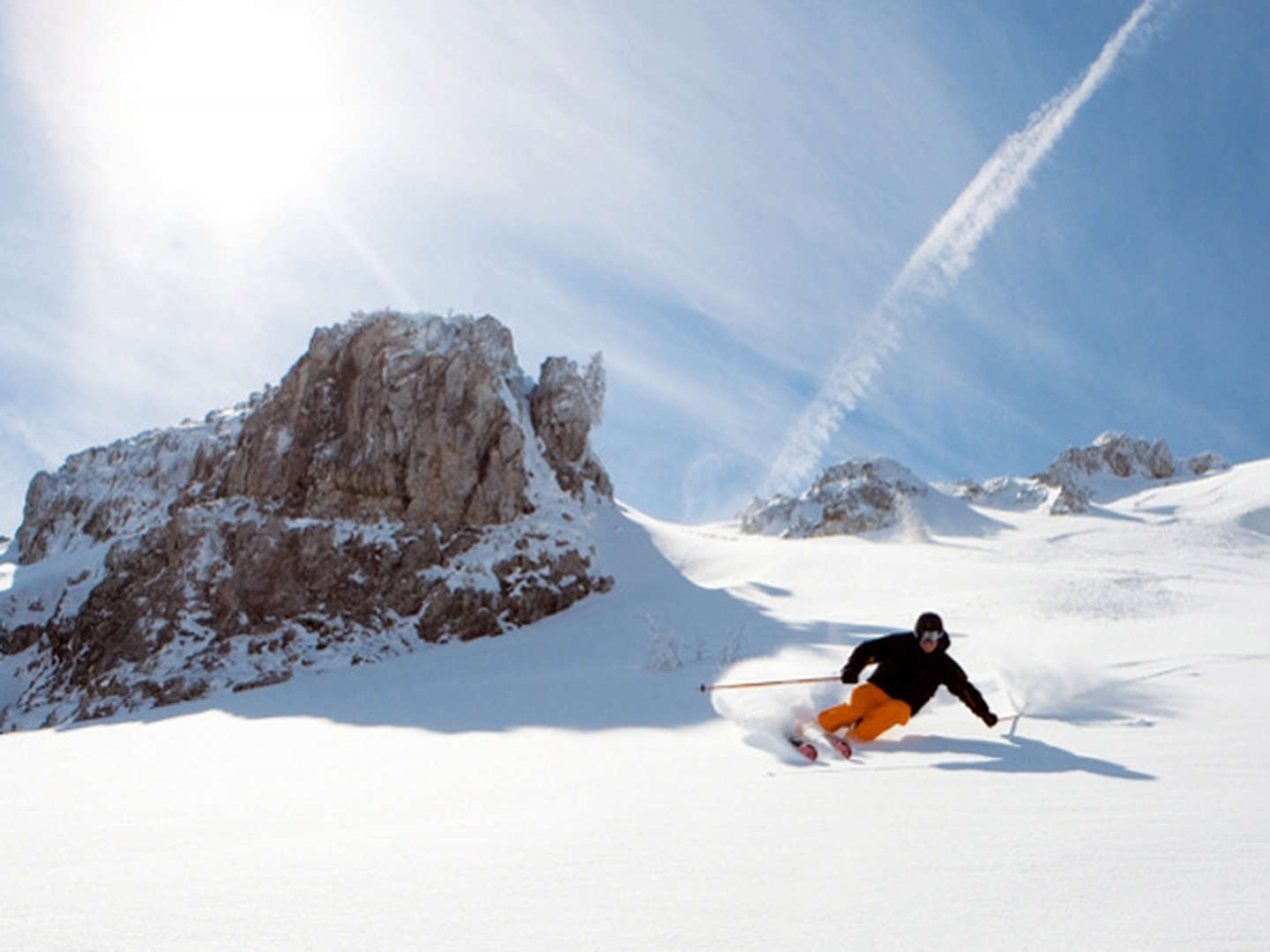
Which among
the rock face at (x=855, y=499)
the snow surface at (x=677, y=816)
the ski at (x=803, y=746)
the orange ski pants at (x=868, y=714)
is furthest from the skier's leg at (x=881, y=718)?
the rock face at (x=855, y=499)

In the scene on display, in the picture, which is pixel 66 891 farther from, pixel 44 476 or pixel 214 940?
pixel 44 476

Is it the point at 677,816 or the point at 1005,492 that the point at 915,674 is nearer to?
the point at 677,816

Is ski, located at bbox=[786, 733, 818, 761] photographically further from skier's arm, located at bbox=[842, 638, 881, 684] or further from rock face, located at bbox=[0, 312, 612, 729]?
rock face, located at bbox=[0, 312, 612, 729]

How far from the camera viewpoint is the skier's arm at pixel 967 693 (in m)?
4.12

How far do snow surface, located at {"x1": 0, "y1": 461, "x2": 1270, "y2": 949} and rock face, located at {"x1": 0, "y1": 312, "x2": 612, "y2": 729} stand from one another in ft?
21.8

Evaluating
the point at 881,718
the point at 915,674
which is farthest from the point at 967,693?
the point at 881,718

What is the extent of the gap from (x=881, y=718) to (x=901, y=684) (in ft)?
1.01

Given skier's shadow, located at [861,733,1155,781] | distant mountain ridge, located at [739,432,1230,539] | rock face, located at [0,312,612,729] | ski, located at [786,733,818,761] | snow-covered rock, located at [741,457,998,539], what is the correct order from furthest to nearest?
distant mountain ridge, located at [739,432,1230,539], snow-covered rock, located at [741,457,998,539], rock face, located at [0,312,612,729], ski, located at [786,733,818,761], skier's shadow, located at [861,733,1155,781]

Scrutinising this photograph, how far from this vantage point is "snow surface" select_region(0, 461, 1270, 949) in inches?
65.2

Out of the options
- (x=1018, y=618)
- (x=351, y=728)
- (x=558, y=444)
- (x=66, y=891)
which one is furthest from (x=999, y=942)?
(x=558, y=444)

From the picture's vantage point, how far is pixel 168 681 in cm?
1359

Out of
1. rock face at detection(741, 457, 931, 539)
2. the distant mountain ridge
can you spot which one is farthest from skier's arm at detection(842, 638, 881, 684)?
rock face at detection(741, 457, 931, 539)

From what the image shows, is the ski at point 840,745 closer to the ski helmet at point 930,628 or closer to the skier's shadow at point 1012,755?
the skier's shadow at point 1012,755

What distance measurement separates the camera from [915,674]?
4309 millimetres
